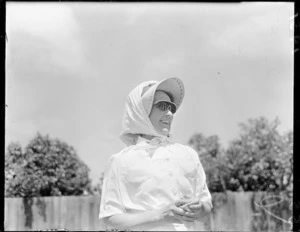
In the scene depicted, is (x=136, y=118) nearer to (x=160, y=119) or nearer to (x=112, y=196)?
(x=160, y=119)

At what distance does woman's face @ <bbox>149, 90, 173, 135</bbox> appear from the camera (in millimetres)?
2211

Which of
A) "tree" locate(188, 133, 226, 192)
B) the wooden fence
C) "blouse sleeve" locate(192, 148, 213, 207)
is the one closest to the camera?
"blouse sleeve" locate(192, 148, 213, 207)

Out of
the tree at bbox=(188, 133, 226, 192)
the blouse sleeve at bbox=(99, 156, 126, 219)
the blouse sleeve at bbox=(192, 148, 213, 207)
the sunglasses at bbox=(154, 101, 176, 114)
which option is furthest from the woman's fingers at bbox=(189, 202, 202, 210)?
the tree at bbox=(188, 133, 226, 192)

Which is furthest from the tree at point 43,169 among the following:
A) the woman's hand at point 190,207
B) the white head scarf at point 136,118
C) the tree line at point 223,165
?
the woman's hand at point 190,207

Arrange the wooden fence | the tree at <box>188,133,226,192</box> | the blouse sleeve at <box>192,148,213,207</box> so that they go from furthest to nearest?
1. the tree at <box>188,133,226,192</box>
2. the wooden fence
3. the blouse sleeve at <box>192,148,213,207</box>

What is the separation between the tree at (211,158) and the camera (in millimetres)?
7387

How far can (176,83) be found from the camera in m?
2.24

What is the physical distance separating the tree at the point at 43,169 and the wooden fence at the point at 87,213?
0.61 feet

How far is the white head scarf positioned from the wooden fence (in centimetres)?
471

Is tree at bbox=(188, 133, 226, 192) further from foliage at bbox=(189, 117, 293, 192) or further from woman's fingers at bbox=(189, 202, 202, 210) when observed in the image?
woman's fingers at bbox=(189, 202, 202, 210)

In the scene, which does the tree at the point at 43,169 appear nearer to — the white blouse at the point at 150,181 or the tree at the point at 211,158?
the tree at the point at 211,158

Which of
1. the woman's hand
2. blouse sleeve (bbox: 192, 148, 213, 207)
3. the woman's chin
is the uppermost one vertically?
the woman's chin

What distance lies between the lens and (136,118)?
7.14ft
